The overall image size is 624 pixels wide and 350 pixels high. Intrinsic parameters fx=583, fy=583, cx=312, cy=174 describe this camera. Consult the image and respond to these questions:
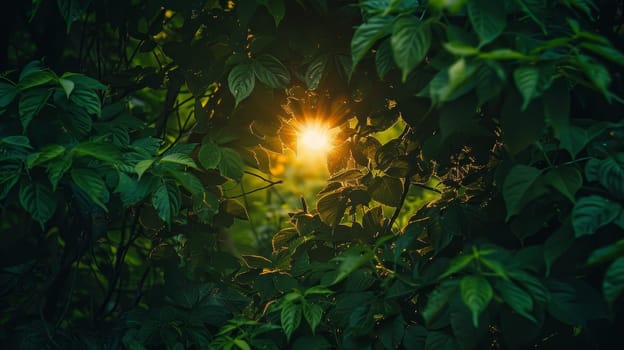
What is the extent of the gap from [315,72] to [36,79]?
2.80 ft

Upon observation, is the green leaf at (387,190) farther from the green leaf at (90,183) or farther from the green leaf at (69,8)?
the green leaf at (69,8)

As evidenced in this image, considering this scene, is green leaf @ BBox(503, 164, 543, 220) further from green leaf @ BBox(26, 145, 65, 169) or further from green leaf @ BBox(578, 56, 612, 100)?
green leaf @ BBox(26, 145, 65, 169)

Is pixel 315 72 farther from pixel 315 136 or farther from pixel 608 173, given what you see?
pixel 608 173

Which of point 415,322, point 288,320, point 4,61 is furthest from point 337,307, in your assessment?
point 4,61

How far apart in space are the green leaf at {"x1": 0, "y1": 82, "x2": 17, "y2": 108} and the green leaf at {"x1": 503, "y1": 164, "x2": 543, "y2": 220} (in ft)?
4.81

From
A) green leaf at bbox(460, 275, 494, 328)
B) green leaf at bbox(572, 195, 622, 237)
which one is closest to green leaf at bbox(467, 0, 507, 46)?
green leaf at bbox(572, 195, 622, 237)

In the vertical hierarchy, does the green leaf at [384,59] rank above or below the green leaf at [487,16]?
above

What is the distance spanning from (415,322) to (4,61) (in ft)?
7.28

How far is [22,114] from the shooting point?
1.73 metres

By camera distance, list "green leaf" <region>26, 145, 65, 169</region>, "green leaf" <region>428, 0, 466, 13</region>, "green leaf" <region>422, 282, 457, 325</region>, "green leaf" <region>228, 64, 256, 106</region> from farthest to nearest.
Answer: "green leaf" <region>228, 64, 256, 106</region>, "green leaf" <region>26, 145, 65, 169</region>, "green leaf" <region>422, 282, 457, 325</region>, "green leaf" <region>428, 0, 466, 13</region>

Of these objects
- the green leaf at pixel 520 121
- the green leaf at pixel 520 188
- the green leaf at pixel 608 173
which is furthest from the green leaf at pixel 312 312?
the green leaf at pixel 608 173

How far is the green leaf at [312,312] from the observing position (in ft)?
5.52

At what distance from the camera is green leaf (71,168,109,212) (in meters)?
1.65

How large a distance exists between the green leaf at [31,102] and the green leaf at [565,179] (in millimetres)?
1448
